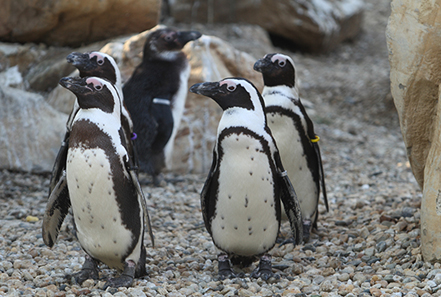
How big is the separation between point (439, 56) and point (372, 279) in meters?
1.27

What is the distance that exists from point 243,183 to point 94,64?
5.12ft

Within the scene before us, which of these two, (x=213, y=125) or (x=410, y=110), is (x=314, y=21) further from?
(x=410, y=110)

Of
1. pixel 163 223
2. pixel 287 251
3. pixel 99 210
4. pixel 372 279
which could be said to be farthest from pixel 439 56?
pixel 163 223

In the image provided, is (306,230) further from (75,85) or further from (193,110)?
(193,110)

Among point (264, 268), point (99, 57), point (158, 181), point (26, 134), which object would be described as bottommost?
point (158, 181)

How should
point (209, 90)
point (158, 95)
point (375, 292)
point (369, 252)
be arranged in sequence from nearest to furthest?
point (375, 292), point (209, 90), point (369, 252), point (158, 95)

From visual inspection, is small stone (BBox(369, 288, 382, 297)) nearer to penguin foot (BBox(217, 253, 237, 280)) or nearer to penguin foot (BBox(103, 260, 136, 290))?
penguin foot (BBox(217, 253, 237, 280))

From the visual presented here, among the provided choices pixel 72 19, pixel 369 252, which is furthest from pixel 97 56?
pixel 72 19

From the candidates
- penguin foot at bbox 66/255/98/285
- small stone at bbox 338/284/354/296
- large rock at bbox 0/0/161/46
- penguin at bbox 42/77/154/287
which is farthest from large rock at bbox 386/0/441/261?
large rock at bbox 0/0/161/46

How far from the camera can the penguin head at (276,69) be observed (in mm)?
3609

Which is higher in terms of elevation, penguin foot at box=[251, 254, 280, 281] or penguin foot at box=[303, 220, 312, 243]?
penguin foot at box=[251, 254, 280, 281]

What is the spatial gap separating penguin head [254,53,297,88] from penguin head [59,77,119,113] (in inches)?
45.3

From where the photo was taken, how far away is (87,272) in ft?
9.70

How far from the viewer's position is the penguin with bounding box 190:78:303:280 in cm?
289
